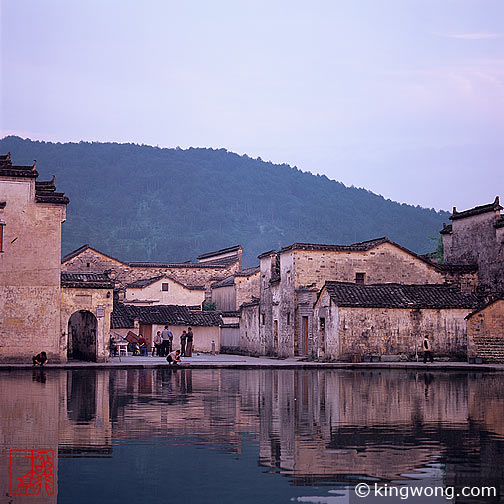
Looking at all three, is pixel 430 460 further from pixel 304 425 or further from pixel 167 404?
pixel 167 404

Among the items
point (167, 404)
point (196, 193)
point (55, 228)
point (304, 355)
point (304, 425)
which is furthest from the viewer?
point (196, 193)

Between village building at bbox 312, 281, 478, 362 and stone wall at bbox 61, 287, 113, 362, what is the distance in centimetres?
1083

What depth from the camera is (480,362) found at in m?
37.9

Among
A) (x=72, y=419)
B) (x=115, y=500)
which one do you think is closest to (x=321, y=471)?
(x=115, y=500)

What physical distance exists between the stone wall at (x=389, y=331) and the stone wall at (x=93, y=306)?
10875 millimetres

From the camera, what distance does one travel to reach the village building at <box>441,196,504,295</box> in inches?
1784

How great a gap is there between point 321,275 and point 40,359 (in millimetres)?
17978

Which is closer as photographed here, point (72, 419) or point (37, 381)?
point (72, 419)

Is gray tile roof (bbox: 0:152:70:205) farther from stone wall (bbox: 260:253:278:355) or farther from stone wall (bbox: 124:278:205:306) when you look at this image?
stone wall (bbox: 124:278:205:306)

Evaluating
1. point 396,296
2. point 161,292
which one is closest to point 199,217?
point 161,292

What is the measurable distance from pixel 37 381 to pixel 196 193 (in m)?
171

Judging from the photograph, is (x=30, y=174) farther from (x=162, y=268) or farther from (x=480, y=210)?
(x=162, y=268)

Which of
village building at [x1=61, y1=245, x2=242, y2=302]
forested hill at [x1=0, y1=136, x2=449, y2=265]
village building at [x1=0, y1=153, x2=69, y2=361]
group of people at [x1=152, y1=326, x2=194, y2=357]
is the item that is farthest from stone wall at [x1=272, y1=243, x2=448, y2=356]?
forested hill at [x1=0, y1=136, x2=449, y2=265]

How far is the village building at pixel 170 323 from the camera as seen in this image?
49750 mm
